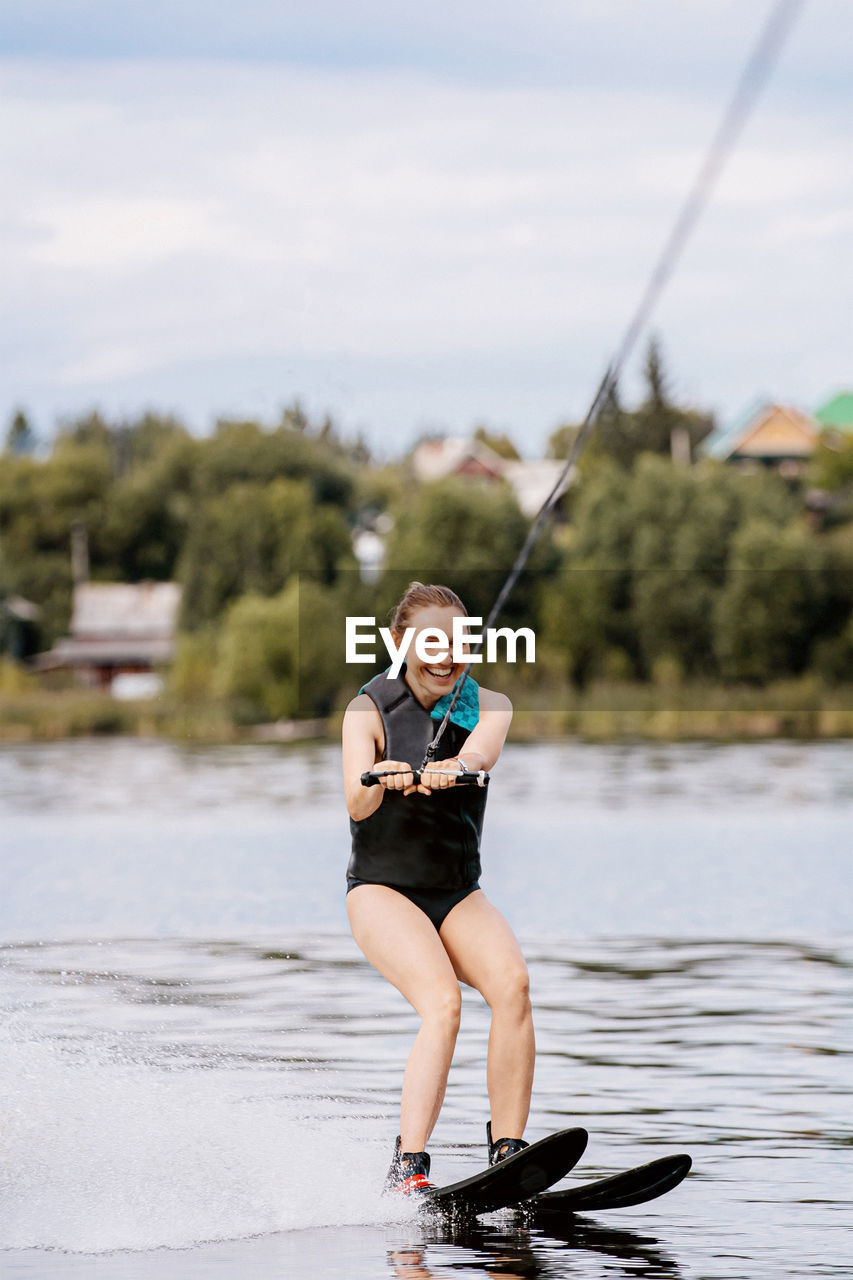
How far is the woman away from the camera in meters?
6.10

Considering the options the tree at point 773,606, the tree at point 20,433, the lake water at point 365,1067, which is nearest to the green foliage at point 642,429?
the tree at point 773,606

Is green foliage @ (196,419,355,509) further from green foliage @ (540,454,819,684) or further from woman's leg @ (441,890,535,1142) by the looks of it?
woman's leg @ (441,890,535,1142)

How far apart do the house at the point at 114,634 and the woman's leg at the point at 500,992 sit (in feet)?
276

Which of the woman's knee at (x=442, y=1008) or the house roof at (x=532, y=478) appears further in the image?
the house roof at (x=532, y=478)

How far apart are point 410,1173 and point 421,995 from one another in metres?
0.52

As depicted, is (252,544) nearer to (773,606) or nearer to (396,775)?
(773,606)

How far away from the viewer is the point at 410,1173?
244 inches

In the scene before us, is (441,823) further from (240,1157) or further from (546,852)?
(546,852)

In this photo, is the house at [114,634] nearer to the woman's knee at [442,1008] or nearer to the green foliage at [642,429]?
→ the green foliage at [642,429]

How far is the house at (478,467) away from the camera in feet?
334

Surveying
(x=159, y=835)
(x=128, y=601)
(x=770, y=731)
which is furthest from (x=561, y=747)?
(x=128, y=601)

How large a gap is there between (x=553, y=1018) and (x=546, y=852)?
13431mm

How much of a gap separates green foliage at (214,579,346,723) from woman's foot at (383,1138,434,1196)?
2028 inches

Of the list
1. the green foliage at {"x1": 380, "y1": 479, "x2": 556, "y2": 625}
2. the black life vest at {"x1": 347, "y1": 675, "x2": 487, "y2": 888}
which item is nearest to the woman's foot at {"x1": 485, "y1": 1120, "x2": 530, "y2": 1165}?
the black life vest at {"x1": 347, "y1": 675, "x2": 487, "y2": 888}
